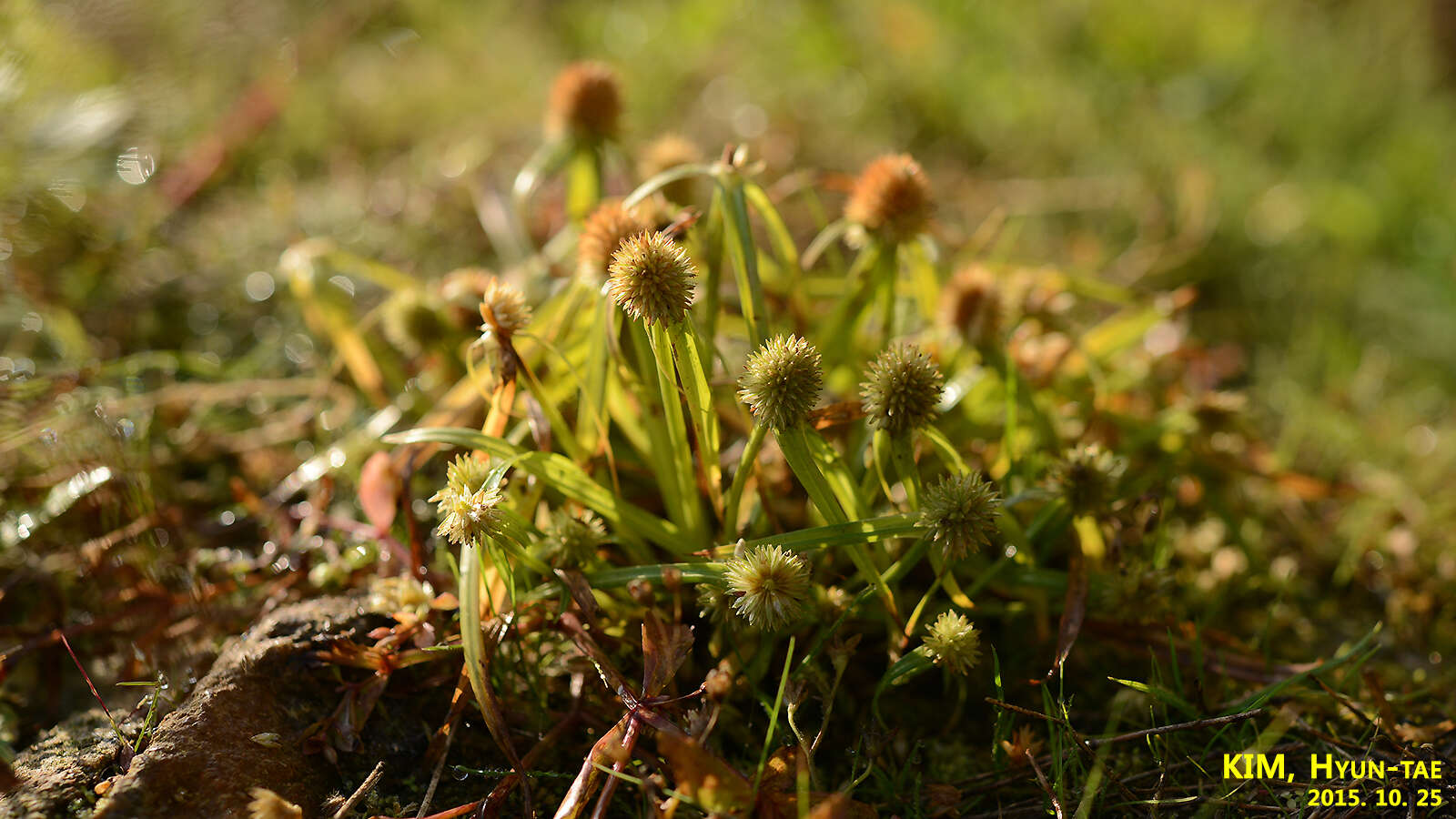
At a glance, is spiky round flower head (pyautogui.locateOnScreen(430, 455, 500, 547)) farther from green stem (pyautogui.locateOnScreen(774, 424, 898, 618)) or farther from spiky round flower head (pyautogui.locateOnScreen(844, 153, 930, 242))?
spiky round flower head (pyautogui.locateOnScreen(844, 153, 930, 242))

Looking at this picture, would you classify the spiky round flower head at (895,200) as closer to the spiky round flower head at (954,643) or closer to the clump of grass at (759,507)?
the clump of grass at (759,507)

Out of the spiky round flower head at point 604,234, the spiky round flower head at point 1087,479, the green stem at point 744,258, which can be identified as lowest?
the spiky round flower head at point 1087,479

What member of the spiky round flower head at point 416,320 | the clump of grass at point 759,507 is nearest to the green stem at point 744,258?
the clump of grass at point 759,507

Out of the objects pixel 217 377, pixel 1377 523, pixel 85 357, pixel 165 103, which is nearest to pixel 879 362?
pixel 1377 523

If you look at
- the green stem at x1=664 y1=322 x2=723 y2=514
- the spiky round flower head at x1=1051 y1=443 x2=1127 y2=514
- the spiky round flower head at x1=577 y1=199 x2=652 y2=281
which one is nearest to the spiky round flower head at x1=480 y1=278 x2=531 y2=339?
the spiky round flower head at x1=577 y1=199 x2=652 y2=281

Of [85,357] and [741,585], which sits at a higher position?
[85,357]

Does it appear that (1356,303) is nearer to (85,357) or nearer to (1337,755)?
(1337,755)

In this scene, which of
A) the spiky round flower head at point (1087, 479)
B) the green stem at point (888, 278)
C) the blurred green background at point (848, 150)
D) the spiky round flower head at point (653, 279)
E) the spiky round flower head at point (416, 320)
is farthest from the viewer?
the blurred green background at point (848, 150)
